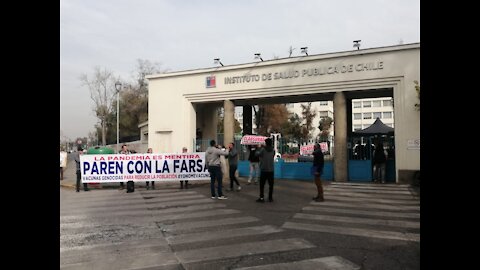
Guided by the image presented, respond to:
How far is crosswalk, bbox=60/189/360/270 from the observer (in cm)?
565

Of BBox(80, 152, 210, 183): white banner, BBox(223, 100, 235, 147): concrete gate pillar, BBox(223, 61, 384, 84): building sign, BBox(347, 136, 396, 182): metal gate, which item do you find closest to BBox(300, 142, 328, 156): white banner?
BBox(347, 136, 396, 182): metal gate

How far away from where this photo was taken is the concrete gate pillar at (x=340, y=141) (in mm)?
17672

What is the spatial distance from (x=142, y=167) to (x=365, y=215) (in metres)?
9.57

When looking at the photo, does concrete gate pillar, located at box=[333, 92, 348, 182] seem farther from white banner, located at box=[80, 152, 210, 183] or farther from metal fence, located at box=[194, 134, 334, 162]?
white banner, located at box=[80, 152, 210, 183]

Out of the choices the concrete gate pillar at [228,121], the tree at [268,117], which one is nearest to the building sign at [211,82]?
the concrete gate pillar at [228,121]

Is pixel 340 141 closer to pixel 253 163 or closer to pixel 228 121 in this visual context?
pixel 253 163

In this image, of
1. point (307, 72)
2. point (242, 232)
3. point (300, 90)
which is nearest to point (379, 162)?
point (300, 90)

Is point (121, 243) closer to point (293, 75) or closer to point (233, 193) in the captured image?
point (233, 193)

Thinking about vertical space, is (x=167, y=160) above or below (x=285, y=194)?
above

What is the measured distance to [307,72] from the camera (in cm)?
1845

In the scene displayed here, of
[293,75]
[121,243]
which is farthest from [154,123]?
[121,243]

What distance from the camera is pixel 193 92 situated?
21203 millimetres

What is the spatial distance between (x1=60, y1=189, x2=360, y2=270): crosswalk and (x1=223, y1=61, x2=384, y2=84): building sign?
9.38m
